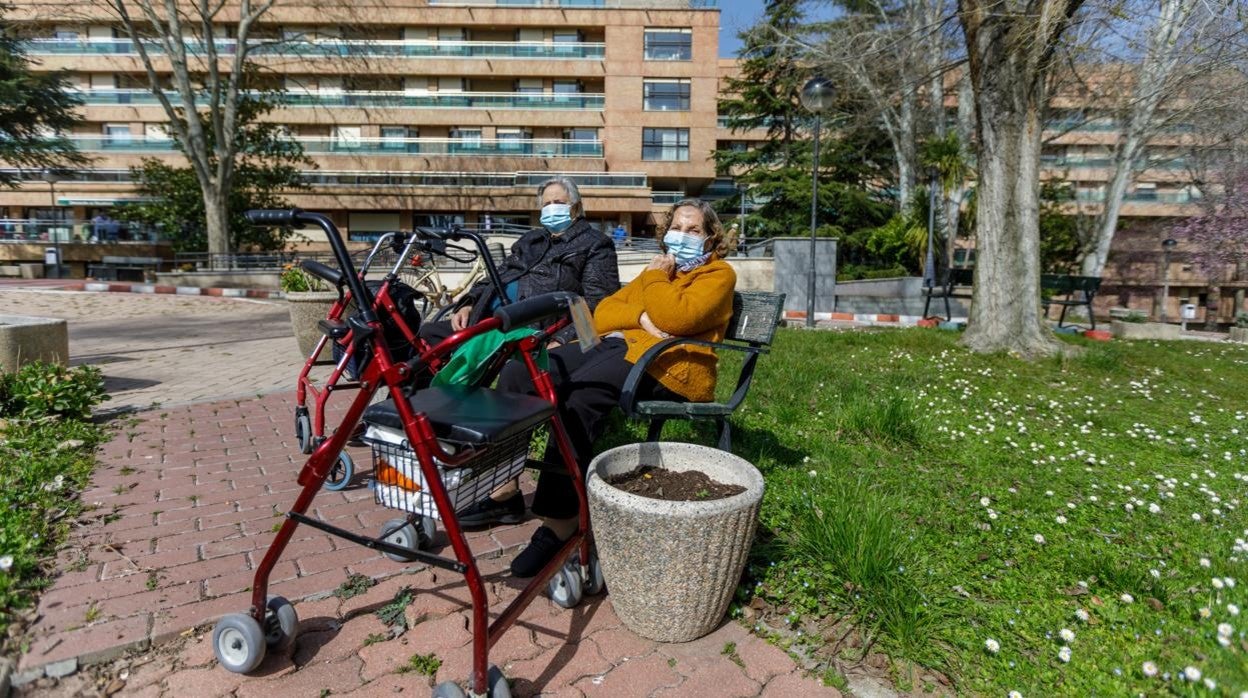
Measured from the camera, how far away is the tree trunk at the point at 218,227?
22397mm

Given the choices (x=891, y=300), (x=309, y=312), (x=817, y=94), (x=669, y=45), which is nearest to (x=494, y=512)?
(x=309, y=312)

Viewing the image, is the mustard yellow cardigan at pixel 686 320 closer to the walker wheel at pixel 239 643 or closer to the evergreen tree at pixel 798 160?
the walker wheel at pixel 239 643

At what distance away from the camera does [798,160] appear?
90.9 feet

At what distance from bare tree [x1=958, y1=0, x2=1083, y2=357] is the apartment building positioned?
31.2m

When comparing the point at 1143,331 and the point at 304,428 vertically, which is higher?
the point at 1143,331

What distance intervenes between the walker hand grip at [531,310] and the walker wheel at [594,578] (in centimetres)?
107

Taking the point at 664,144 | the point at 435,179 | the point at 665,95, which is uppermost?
the point at 665,95

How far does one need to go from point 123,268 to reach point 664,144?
93.1 feet

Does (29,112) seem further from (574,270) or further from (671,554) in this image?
(671,554)

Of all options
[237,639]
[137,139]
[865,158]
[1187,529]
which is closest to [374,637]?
[237,639]

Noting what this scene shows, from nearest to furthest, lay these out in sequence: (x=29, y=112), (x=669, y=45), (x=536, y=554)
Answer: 1. (x=536, y=554)
2. (x=29, y=112)
3. (x=669, y=45)

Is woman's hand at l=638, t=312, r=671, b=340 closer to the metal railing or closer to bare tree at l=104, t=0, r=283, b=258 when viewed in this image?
bare tree at l=104, t=0, r=283, b=258

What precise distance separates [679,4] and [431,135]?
681 inches

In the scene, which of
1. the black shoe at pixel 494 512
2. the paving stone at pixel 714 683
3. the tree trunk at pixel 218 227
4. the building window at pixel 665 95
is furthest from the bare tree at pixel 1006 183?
the building window at pixel 665 95
